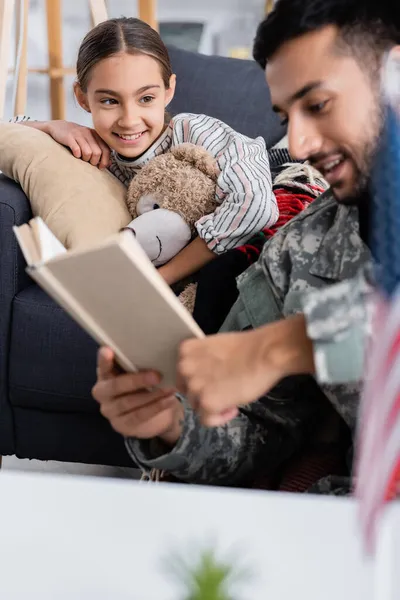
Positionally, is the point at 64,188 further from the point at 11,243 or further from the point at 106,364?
the point at 106,364

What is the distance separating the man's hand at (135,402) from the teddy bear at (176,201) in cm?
75

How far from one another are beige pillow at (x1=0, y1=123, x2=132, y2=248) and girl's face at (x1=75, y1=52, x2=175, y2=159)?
10 centimetres

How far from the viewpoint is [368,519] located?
2.07 feet

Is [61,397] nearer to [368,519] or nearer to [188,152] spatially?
[188,152]

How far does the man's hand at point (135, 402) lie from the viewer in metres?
0.96

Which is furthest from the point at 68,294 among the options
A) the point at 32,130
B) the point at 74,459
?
the point at 32,130

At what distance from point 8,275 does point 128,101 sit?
46 centimetres

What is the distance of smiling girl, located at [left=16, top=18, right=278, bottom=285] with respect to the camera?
1.78 m

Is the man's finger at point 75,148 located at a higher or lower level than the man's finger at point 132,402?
higher

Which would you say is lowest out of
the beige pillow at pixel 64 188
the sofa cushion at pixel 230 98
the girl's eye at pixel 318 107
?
the girl's eye at pixel 318 107

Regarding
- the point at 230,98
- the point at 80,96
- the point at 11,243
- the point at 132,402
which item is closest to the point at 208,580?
the point at 132,402

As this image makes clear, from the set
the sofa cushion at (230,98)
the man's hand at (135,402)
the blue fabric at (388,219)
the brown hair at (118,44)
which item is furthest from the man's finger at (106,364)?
the sofa cushion at (230,98)

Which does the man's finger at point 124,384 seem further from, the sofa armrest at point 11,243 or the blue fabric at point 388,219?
the sofa armrest at point 11,243

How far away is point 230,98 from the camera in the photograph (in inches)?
90.5
